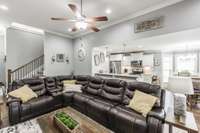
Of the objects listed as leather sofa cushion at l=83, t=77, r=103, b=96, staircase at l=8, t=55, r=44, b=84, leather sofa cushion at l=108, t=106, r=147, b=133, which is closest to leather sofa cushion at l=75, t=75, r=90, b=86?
leather sofa cushion at l=83, t=77, r=103, b=96

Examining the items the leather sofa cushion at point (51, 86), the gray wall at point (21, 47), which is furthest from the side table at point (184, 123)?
the gray wall at point (21, 47)

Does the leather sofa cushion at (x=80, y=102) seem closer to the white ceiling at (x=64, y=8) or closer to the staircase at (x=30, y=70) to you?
the white ceiling at (x=64, y=8)

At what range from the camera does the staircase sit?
5.33 metres

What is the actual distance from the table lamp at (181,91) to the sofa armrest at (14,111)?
129 inches

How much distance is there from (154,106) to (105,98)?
1308 mm

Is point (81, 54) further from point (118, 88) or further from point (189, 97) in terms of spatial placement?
point (189, 97)

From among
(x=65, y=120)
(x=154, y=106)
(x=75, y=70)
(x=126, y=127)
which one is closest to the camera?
(x=65, y=120)

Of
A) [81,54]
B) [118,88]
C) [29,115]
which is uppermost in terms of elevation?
[81,54]

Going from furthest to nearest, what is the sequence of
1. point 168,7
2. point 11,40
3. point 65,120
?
point 11,40 < point 168,7 < point 65,120

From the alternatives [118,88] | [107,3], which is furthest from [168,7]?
[118,88]

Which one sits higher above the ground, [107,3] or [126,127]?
[107,3]

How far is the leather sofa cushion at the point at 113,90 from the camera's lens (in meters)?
3.18

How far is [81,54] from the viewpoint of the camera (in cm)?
591

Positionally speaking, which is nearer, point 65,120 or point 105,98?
point 65,120
